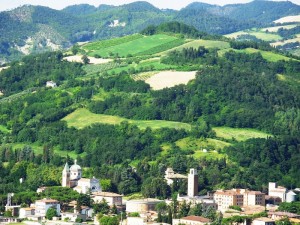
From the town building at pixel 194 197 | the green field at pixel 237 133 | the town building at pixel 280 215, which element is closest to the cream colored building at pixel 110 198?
the town building at pixel 194 197

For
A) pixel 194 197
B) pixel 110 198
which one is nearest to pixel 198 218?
pixel 194 197

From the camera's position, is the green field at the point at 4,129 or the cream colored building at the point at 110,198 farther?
the green field at the point at 4,129

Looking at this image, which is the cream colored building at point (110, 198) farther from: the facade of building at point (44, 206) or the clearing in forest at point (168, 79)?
the clearing in forest at point (168, 79)

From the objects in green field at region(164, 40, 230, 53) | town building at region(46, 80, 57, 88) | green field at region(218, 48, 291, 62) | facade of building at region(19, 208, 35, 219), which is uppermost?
green field at region(164, 40, 230, 53)

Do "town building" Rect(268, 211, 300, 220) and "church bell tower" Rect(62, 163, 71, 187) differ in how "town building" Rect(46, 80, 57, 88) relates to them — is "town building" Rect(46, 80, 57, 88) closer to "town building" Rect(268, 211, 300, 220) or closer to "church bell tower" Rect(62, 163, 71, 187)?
"church bell tower" Rect(62, 163, 71, 187)

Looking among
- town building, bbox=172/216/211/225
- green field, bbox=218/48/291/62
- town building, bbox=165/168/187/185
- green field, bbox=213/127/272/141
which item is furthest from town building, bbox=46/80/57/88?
town building, bbox=172/216/211/225

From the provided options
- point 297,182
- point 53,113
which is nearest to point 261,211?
point 297,182
